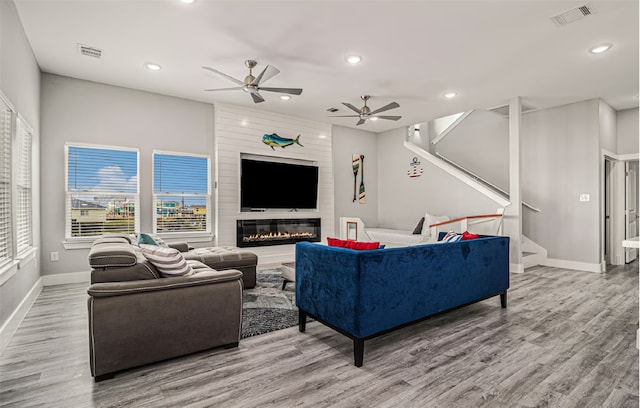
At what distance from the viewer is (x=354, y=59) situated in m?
3.97

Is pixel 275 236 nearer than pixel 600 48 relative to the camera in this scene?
No

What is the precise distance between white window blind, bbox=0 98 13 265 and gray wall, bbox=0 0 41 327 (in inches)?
7.1

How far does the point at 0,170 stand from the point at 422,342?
3.80m

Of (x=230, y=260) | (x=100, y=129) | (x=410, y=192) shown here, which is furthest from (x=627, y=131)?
(x=100, y=129)

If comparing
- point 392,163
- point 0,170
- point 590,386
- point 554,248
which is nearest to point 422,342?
point 590,386

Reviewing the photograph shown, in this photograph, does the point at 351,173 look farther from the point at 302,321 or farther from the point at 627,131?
the point at 627,131

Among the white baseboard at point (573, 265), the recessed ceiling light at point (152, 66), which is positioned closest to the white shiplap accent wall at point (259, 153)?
the recessed ceiling light at point (152, 66)

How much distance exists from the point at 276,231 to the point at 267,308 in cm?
299

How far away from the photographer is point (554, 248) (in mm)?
6062

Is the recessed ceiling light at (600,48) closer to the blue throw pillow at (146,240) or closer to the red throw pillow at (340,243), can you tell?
the red throw pillow at (340,243)

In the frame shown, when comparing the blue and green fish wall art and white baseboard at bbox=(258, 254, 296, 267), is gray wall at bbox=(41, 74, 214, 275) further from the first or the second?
white baseboard at bbox=(258, 254, 296, 267)

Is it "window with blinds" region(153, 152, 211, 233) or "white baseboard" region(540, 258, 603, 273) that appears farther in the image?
"white baseboard" region(540, 258, 603, 273)

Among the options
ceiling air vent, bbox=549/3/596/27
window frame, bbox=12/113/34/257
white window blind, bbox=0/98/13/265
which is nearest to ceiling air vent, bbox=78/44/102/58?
window frame, bbox=12/113/34/257

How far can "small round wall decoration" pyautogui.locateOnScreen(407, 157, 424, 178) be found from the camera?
285 inches
